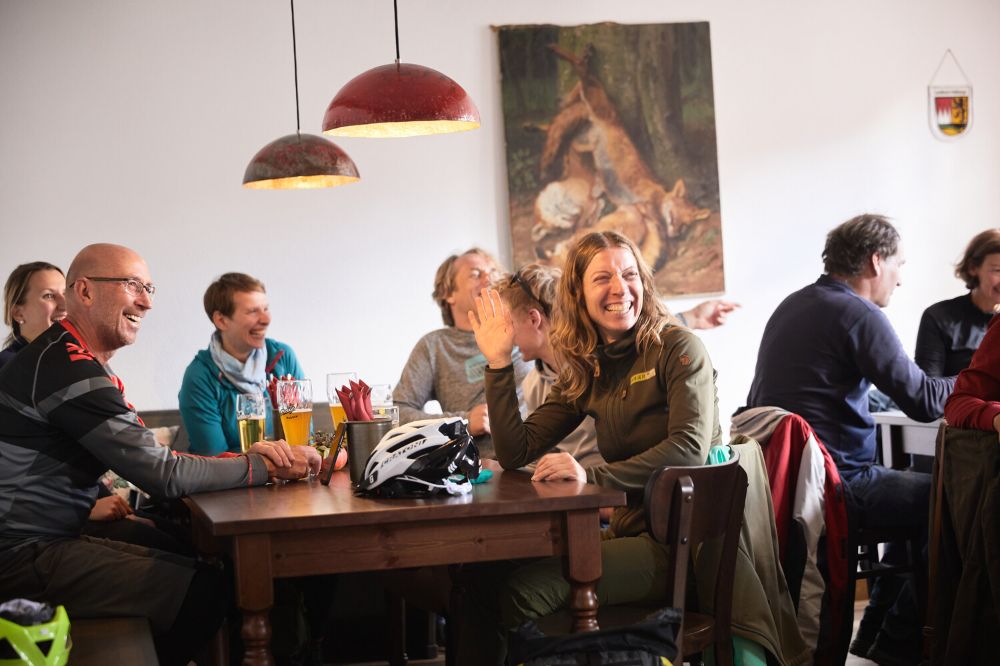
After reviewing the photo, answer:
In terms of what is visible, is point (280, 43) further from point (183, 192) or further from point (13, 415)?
point (13, 415)

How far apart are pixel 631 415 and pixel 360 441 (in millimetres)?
681

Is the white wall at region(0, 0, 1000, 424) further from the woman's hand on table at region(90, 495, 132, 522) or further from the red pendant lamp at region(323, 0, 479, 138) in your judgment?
the red pendant lamp at region(323, 0, 479, 138)

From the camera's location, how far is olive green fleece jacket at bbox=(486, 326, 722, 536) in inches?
100

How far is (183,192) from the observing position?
17.5 ft

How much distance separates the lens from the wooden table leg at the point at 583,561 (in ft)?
7.08

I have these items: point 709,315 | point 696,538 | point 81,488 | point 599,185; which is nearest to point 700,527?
point 696,538

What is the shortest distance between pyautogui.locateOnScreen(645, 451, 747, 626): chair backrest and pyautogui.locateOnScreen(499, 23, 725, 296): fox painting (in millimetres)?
3266

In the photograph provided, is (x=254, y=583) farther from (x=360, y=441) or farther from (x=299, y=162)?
(x=299, y=162)

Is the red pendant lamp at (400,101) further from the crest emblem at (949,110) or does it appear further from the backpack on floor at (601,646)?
the crest emblem at (949,110)

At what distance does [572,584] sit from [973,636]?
1212 millimetres

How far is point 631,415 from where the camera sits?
2727 mm

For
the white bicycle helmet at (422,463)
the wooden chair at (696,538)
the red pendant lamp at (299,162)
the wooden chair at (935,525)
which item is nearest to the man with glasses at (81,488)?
the white bicycle helmet at (422,463)

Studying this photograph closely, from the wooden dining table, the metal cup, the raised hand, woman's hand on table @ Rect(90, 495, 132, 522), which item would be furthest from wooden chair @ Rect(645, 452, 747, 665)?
the raised hand

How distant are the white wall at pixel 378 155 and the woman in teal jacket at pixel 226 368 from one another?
1104 mm
